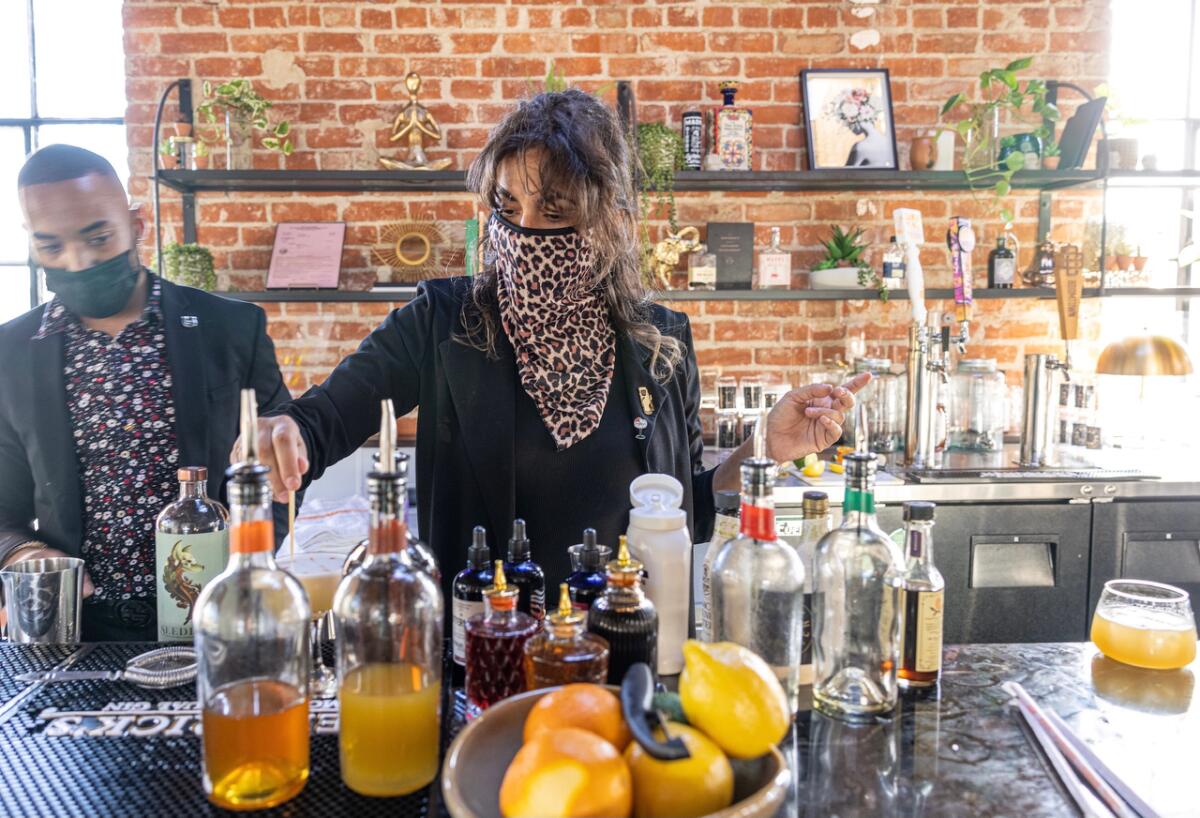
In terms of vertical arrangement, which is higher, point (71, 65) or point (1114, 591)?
point (71, 65)

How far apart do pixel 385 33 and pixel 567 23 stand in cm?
70

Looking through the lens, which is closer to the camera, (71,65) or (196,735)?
(196,735)

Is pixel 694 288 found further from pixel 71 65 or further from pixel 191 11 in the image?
pixel 71 65

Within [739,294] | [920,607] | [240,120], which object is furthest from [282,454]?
[240,120]

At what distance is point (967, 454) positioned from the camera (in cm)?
298

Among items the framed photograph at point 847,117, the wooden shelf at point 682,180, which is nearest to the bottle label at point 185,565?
the wooden shelf at point 682,180

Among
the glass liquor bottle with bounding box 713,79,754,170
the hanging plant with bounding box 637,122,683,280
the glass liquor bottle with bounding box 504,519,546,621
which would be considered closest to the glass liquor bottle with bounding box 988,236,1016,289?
the glass liquor bottle with bounding box 713,79,754,170

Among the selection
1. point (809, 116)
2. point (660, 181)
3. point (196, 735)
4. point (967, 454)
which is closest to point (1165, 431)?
point (967, 454)

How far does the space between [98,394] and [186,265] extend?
1676 mm

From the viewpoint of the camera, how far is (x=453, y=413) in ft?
5.00

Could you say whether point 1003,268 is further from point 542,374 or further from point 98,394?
point 98,394

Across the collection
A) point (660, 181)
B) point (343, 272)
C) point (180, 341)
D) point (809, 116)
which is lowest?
point (180, 341)

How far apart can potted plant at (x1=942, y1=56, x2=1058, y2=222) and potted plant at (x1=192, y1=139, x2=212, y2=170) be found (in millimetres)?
2740

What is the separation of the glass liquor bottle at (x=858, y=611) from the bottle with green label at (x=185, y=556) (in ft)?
2.45
